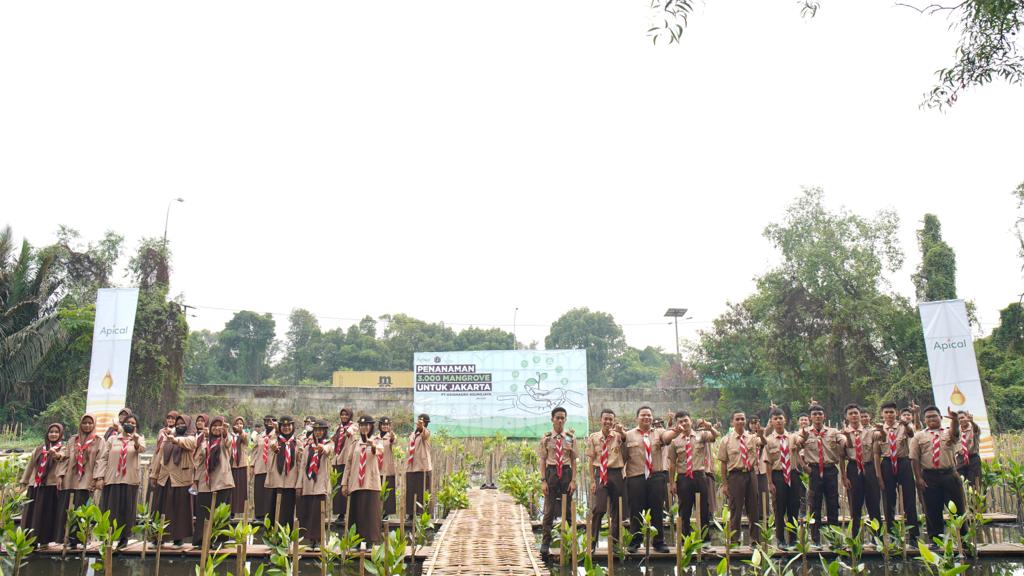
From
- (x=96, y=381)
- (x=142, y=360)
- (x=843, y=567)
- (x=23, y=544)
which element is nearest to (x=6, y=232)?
(x=142, y=360)

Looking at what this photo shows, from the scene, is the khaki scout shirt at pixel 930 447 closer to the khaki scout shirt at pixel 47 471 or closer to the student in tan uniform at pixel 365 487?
the student in tan uniform at pixel 365 487

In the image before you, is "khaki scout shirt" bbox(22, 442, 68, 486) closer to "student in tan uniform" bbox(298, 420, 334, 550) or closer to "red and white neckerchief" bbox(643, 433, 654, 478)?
"student in tan uniform" bbox(298, 420, 334, 550)

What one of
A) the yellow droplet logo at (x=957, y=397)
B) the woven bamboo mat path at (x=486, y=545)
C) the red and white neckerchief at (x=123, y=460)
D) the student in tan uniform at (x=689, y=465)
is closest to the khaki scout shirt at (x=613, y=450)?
the student in tan uniform at (x=689, y=465)

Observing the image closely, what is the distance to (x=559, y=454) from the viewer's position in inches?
303

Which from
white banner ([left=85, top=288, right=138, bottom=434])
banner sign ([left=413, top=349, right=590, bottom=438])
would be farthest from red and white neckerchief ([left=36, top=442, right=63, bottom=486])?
banner sign ([left=413, top=349, right=590, bottom=438])

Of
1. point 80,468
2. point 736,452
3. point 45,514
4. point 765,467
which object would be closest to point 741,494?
point 736,452

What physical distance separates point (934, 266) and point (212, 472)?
23.5 m

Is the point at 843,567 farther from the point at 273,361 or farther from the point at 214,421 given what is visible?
the point at 273,361

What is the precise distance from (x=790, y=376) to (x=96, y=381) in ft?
72.4

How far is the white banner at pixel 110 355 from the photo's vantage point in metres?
13.5

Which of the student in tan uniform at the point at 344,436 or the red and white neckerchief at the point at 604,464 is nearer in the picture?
the red and white neckerchief at the point at 604,464

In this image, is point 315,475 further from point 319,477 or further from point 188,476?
point 188,476

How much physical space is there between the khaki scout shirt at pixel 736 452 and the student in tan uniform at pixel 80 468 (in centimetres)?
730

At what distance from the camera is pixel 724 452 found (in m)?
8.19
